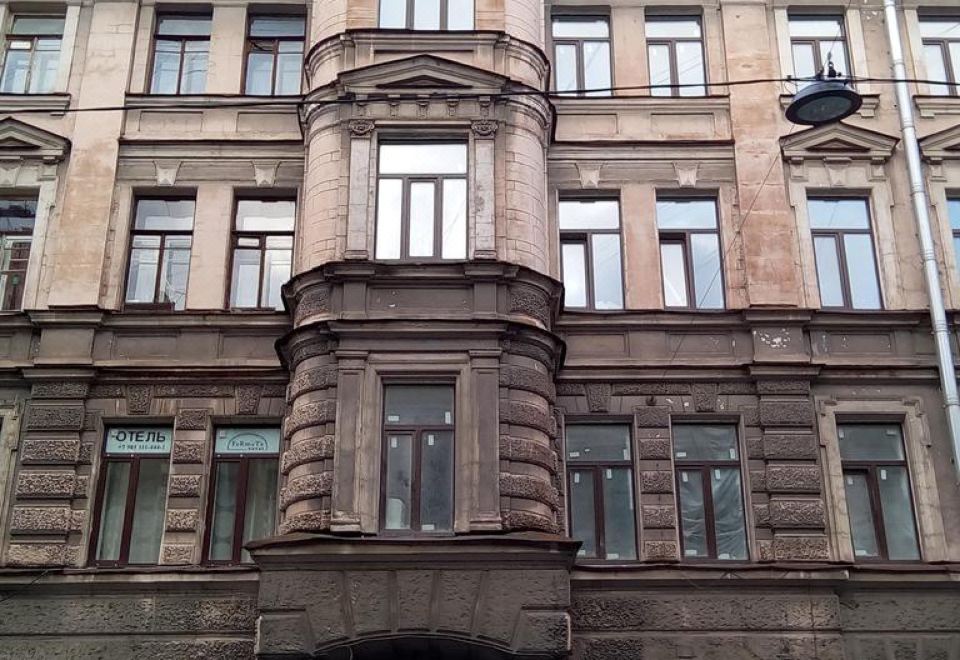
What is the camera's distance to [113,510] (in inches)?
583

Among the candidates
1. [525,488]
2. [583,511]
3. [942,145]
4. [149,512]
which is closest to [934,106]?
[942,145]

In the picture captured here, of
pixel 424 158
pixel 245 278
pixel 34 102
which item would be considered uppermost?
pixel 34 102

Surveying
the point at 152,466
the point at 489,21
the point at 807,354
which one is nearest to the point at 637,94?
the point at 489,21

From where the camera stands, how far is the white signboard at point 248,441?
1506 centimetres

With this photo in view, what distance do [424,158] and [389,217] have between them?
1032 millimetres

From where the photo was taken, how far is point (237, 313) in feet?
50.5

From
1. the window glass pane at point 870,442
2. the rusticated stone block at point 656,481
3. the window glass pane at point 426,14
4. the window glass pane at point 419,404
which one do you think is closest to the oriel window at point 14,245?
the window glass pane at point 419,404

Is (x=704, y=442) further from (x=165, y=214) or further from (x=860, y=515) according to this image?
(x=165, y=214)

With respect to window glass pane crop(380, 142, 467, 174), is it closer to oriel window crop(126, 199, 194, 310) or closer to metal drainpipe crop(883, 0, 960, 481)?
oriel window crop(126, 199, 194, 310)

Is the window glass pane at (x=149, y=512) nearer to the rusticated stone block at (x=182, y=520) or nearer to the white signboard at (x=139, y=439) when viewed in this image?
the white signboard at (x=139, y=439)

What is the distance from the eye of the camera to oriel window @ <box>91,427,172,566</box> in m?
14.6

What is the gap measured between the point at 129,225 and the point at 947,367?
11895mm

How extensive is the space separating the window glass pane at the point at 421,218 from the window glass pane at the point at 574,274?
2.24 meters

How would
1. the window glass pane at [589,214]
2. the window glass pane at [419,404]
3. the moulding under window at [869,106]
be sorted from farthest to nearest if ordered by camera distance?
the moulding under window at [869,106] → the window glass pane at [589,214] → the window glass pane at [419,404]
